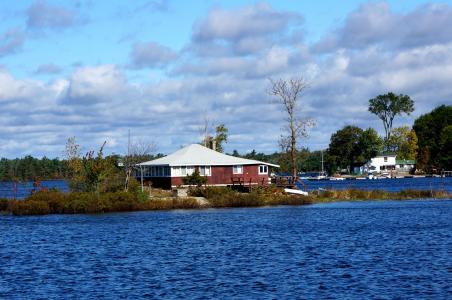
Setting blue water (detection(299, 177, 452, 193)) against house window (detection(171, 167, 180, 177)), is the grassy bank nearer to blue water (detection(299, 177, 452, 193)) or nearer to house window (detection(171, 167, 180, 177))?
blue water (detection(299, 177, 452, 193))

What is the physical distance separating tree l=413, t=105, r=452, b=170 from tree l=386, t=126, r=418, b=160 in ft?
7.31

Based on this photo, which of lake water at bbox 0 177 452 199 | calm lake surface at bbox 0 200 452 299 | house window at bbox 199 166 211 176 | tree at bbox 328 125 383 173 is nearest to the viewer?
calm lake surface at bbox 0 200 452 299

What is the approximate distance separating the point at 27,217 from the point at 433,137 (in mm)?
129763

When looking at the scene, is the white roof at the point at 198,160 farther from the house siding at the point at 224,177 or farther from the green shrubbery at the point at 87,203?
the green shrubbery at the point at 87,203

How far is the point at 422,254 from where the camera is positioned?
125 feet

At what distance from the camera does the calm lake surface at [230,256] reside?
97.2 ft

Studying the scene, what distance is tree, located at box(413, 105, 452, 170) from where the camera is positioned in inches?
6865

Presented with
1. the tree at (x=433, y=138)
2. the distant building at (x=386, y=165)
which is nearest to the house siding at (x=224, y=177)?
the tree at (x=433, y=138)

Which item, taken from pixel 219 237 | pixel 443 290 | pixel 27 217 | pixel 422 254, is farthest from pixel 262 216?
pixel 443 290

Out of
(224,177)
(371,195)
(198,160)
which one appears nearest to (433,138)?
(371,195)

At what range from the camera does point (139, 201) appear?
6969cm

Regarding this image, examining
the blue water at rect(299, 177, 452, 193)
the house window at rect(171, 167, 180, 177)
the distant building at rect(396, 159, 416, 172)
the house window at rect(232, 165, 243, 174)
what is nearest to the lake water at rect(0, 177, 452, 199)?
the blue water at rect(299, 177, 452, 193)

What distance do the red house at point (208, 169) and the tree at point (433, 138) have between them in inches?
3744

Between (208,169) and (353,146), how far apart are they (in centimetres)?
9456
